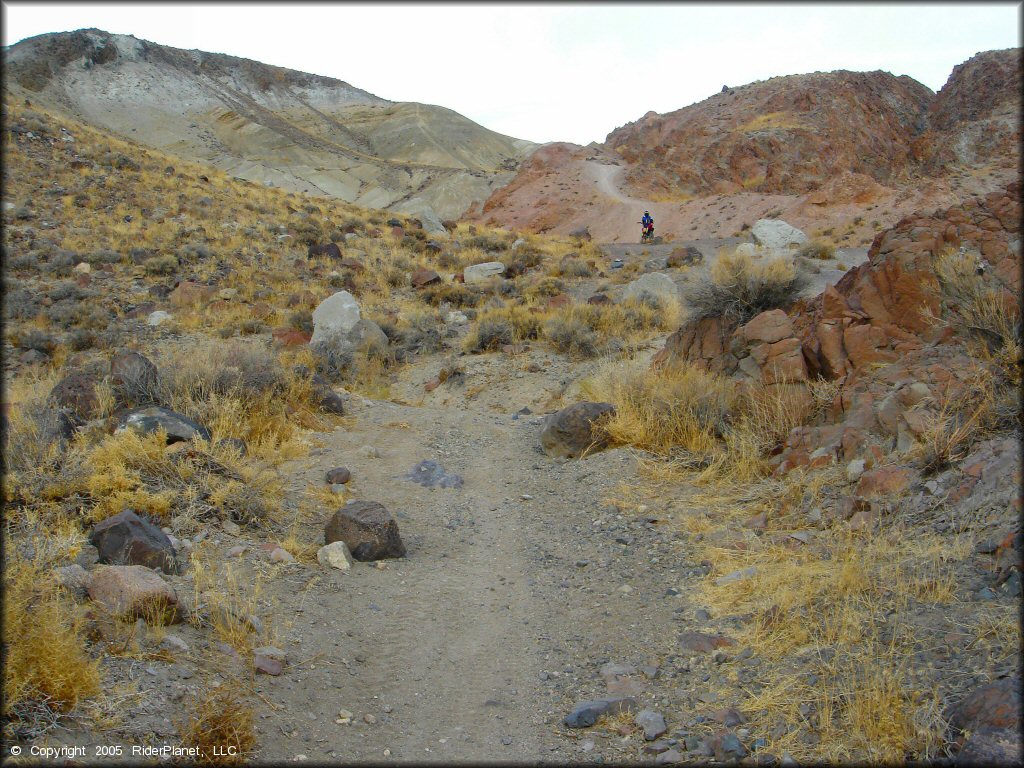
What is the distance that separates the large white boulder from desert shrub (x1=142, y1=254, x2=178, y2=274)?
5904mm

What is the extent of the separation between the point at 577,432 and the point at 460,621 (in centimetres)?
339

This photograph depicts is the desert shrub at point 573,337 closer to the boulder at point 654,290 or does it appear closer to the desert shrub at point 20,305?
the boulder at point 654,290

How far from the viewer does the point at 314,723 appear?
10.3 feet

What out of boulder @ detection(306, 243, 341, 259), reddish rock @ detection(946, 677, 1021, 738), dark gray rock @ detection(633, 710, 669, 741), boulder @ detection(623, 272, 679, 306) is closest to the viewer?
reddish rock @ detection(946, 677, 1021, 738)

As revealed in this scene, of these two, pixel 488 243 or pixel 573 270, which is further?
pixel 488 243

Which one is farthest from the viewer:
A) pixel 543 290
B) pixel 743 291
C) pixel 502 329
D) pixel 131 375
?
pixel 543 290

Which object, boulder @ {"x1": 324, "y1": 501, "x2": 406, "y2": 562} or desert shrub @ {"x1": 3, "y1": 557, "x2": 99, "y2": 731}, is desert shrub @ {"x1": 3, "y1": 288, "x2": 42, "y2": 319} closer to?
boulder @ {"x1": 324, "y1": 501, "x2": 406, "y2": 562}

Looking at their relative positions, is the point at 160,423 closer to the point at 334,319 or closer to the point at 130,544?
the point at 130,544

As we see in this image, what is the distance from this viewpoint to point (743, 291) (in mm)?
8273

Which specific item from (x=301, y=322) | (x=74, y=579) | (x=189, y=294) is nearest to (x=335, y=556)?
(x=74, y=579)

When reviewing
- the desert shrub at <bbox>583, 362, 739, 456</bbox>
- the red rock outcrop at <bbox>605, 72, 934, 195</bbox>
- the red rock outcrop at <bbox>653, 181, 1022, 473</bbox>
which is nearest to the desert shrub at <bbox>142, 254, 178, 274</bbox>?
the desert shrub at <bbox>583, 362, 739, 456</bbox>

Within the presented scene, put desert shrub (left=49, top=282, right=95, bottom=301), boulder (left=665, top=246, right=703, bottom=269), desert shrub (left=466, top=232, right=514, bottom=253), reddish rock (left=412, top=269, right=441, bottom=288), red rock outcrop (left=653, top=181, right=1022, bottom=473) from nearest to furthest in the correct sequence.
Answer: red rock outcrop (left=653, top=181, right=1022, bottom=473)
desert shrub (left=49, top=282, right=95, bottom=301)
reddish rock (left=412, top=269, right=441, bottom=288)
boulder (left=665, top=246, right=703, bottom=269)
desert shrub (left=466, top=232, right=514, bottom=253)

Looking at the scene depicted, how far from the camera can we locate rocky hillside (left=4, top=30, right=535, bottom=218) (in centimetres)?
6025

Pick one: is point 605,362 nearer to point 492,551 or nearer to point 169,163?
point 492,551
